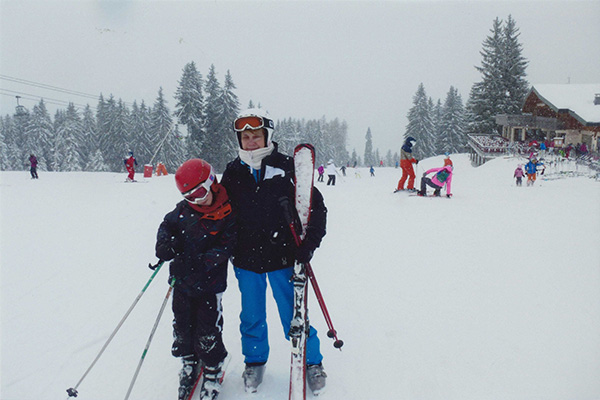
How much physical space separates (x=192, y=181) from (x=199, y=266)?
699 millimetres

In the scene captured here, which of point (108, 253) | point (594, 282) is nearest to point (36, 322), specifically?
point (108, 253)

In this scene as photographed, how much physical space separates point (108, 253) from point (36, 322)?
7.68ft

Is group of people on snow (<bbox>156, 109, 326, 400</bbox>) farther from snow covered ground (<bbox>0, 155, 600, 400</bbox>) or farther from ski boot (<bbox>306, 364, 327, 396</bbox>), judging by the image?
snow covered ground (<bbox>0, 155, 600, 400</bbox>)

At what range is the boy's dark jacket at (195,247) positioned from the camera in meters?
2.68

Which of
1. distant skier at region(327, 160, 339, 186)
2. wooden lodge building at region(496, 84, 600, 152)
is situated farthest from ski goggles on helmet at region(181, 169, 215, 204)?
wooden lodge building at region(496, 84, 600, 152)

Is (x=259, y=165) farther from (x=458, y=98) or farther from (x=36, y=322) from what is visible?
(x=458, y=98)

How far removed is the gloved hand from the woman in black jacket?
0.10 m

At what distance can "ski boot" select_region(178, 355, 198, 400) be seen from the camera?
2715mm

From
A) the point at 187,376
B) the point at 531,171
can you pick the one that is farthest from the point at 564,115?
the point at 187,376

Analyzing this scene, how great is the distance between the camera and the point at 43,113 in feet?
188

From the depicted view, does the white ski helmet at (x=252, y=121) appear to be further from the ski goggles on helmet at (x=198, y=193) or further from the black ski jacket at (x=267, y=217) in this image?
the ski goggles on helmet at (x=198, y=193)

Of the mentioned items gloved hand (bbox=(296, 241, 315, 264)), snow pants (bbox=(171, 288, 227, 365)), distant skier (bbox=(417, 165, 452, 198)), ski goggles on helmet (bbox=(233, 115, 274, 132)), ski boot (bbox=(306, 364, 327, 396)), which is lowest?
ski boot (bbox=(306, 364, 327, 396))

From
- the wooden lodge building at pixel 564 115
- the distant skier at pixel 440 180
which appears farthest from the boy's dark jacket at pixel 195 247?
the wooden lodge building at pixel 564 115

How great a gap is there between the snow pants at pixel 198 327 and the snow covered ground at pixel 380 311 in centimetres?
44
